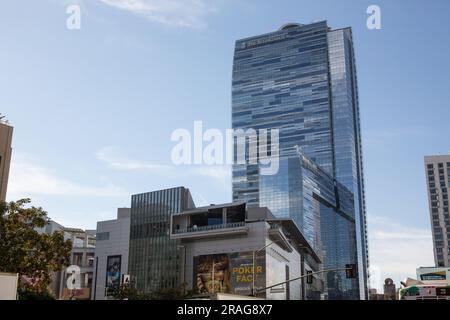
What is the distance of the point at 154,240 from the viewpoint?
124 metres

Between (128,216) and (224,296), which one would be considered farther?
(128,216)

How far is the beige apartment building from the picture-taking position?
172 ft

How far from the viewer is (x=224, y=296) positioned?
49.5ft

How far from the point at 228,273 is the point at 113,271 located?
40001mm

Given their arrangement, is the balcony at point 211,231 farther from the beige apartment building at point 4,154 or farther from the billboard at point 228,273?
the beige apartment building at point 4,154

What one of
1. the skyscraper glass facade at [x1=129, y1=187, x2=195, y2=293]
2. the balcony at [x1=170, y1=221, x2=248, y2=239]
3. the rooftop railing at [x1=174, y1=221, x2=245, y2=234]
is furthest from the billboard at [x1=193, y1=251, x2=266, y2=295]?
the skyscraper glass facade at [x1=129, y1=187, x2=195, y2=293]

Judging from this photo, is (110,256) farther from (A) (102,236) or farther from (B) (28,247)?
(B) (28,247)

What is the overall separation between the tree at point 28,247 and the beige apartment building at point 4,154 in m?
7.49

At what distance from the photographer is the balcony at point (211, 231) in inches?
4124

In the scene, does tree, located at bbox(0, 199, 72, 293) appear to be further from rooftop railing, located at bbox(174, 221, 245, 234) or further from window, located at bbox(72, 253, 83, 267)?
window, located at bbox(72, 253, 83, 267)
